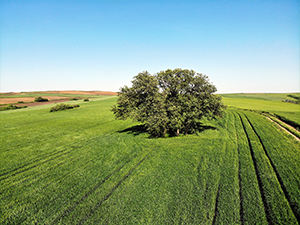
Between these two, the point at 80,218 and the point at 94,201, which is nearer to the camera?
the point at 80,218

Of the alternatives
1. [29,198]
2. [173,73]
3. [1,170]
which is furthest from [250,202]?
[1,170]

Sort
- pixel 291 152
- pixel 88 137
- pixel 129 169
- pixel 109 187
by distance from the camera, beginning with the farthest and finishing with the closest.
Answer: pixel 88 137 < pixel 291 152 < pixel 129 169 < pixel 109 187

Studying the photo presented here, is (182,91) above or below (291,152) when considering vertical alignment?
above

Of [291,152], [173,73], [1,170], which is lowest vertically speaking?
[1,170]

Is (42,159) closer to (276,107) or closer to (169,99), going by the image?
(169,99)

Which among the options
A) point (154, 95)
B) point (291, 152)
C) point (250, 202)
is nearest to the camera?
point (250, 202)

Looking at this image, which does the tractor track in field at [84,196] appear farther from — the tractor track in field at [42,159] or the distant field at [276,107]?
the distant field at [276,107]

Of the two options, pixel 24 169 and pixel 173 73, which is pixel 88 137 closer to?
pixel 24 169

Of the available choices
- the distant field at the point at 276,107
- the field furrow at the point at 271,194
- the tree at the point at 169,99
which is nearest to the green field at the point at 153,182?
the field furrow at the point at 271,194
